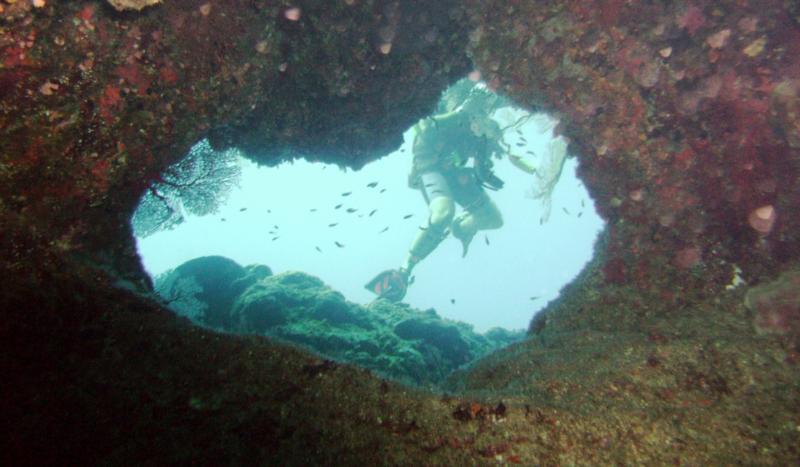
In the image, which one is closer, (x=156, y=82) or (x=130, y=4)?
(x=130, y=4)

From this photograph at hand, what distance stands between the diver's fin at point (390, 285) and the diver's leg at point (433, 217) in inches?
16.3

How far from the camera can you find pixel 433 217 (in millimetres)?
16109

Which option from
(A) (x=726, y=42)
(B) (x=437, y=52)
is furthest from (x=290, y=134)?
(A) (x=726, y=42)

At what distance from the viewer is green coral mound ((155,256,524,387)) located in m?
8.84

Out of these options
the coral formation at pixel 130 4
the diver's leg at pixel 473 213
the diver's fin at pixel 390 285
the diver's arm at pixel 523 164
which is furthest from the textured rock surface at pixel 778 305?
the diver's fin at pixel 390 285

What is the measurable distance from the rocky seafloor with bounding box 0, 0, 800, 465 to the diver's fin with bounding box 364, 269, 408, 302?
915 cm

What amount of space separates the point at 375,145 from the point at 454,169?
7562 mm

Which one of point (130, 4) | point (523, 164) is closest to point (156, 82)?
point (130, 4)

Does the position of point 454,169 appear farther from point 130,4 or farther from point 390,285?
point 130,4

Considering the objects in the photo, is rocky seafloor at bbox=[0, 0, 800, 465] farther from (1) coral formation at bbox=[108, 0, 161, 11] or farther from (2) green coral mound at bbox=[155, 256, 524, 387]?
(2) green coral mound at bbox=[155, 256, 524, 387]

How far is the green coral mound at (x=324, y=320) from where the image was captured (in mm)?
8844

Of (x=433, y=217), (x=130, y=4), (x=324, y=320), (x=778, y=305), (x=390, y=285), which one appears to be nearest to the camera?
(x=130, y=4)

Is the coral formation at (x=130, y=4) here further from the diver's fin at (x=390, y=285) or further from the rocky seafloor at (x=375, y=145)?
the diver's fin at (x=390, y=285)

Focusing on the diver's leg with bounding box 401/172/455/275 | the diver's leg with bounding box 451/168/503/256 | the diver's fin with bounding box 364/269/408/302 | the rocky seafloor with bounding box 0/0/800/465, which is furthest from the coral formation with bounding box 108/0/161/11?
the diver's fin with bounding box 364/269/408/302
